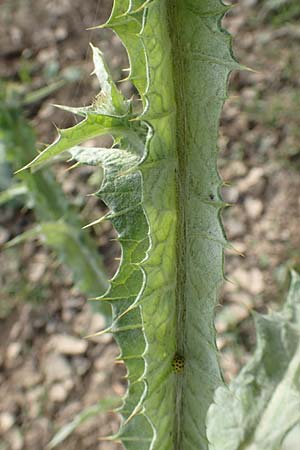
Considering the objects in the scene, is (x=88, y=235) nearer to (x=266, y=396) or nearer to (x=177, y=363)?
(x=266, y=396)

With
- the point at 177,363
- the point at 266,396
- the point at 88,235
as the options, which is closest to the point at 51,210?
the point at 88,235

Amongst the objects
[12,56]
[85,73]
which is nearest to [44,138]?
[85,73]

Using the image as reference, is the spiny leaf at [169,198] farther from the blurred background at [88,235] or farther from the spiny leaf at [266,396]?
the blurred background at [88,235]

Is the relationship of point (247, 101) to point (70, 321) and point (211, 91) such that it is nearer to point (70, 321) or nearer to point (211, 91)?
point (70, 321)

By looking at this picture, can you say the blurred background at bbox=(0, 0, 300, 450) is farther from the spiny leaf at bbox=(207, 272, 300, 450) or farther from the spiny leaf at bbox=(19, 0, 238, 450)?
the spiny leaf at bbox=(19, 0, 238, 450)

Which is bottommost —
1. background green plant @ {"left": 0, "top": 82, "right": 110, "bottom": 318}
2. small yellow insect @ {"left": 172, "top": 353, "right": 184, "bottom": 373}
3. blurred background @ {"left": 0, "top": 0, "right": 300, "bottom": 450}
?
blurred background @ {"left": 0, "top": 0, "right": 300, "bottom": 450}

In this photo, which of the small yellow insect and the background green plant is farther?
the background green plant

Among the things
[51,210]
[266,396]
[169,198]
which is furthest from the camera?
[51,210]

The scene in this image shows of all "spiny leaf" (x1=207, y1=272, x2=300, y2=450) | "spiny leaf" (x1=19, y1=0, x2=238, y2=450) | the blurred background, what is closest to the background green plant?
the blurred background
